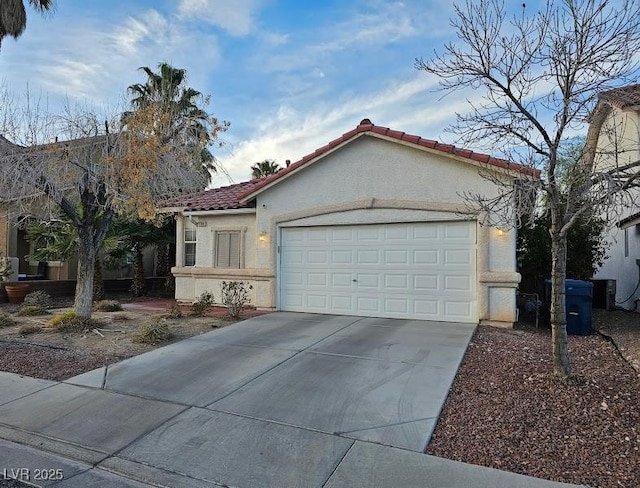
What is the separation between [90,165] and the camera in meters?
9.14

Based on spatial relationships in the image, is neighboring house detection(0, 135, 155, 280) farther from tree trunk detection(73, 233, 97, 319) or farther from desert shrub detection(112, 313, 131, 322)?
tree trunk detection(73, 233, 97, 319)

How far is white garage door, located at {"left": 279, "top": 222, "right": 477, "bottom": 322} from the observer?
9.94m

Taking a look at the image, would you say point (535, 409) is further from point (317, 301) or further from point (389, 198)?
point (317, 301)

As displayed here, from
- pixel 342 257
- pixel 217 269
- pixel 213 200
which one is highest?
pixel 213 200

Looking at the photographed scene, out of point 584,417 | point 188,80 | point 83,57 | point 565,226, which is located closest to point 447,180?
point 565,226

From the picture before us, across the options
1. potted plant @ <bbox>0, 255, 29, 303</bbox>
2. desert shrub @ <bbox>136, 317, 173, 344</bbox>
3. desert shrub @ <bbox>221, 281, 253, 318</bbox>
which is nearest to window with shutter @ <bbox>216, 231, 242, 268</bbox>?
desert shrub @ <bbox>221, 281, 253, 318</bbox>

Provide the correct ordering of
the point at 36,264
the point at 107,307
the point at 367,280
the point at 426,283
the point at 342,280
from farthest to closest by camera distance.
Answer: the point at 36,264 < the point at 107,307 < the point at 342,280 < the point at 367,280 < the point at 426,283

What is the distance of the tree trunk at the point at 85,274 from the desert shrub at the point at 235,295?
330 cm

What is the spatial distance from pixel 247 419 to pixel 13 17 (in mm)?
14419

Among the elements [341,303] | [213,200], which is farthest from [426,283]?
[213,200]

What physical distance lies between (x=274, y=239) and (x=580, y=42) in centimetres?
844

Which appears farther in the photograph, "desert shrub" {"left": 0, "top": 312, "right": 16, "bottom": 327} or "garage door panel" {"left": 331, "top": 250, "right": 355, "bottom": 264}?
"garage door panel" {"left": 331, "top": 250, "right": 355, "bottom": 264}

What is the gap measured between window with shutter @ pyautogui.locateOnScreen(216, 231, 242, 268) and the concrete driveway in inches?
205

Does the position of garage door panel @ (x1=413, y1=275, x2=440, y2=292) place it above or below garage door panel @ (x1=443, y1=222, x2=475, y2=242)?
below
